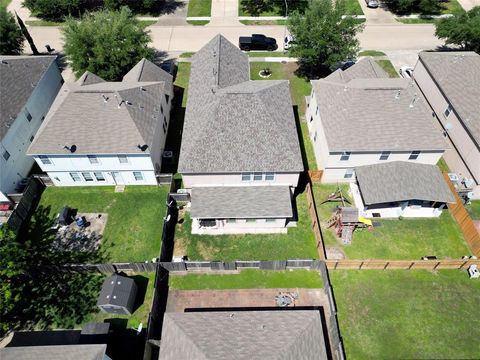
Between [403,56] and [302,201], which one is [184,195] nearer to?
[302,201]

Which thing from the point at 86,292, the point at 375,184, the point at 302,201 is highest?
the point at 375,184

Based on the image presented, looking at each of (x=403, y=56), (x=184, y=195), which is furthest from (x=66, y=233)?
(x=403, y=56)

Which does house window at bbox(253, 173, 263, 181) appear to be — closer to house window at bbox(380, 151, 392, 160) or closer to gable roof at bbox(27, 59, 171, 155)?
gable roof at bbox(27, 59, 171, 155)

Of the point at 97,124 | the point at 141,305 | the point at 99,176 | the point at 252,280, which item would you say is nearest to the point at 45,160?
the point at 99,176

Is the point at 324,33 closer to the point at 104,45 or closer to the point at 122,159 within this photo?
the point at 104,45

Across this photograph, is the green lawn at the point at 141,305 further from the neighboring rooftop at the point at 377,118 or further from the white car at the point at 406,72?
the white car at the point at 406,72

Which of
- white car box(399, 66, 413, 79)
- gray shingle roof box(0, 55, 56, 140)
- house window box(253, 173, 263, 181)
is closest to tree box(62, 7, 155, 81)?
gray shingle roof box(0, 55, 56, 140)
